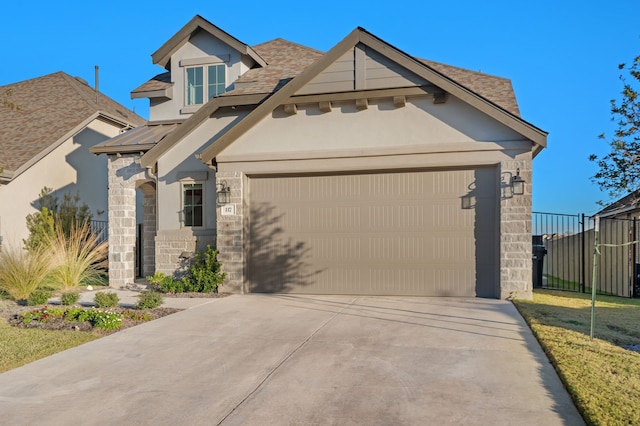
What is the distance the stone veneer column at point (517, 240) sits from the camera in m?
9.79

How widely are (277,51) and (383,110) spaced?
21.5 ft

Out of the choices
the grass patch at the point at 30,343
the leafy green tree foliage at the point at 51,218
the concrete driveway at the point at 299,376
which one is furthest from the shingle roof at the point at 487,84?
the leafy green tree foliage at the point at 51,218

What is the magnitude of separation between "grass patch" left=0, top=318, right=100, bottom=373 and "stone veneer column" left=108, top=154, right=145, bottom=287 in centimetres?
542

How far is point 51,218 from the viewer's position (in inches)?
566

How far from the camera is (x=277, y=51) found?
51.4 feet

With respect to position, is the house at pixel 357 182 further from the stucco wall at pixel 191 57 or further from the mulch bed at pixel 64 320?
the mulch bed at pixel 64 320

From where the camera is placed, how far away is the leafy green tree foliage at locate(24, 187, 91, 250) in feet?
47.0

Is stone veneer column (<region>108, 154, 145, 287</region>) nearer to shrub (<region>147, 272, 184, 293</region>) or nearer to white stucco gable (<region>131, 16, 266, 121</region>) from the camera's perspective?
shrub (<region>147, 272, 184, 293</region>)

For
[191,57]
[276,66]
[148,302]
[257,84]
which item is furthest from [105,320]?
[191,57]

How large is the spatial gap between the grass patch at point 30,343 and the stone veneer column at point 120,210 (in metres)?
5.42

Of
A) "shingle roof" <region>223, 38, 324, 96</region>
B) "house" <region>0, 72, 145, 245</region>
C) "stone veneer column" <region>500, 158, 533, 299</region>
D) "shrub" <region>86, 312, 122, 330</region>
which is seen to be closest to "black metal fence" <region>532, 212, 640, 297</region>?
"stone veneer column" <region>500, 158, 533, 299</region>

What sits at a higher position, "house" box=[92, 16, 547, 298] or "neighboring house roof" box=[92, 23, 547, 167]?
"neighboring house roof" box=[92, 23, 547, 167]

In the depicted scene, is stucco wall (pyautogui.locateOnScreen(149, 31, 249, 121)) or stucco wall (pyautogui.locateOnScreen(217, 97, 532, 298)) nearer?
stucco wall (pyautogui.locateOnScreen(217, 97, 532, 298))

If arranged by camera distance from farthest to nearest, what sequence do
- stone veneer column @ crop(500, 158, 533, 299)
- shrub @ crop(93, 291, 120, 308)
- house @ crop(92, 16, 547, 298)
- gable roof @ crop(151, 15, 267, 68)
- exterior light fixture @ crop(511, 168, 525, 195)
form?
1. gable roof @ crop(151, 15, 267, 68)
2. house @ crop(92, 16, 547, 298)
3. stone veneer column @ crop(500, 158, 533, 299)
4. exterior light fixture @ crop(511, 168, 525, 195)
5. shrub @ crop(93, 291, 120, 308)
